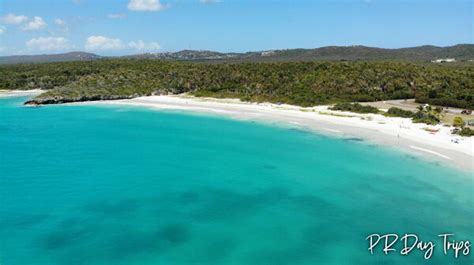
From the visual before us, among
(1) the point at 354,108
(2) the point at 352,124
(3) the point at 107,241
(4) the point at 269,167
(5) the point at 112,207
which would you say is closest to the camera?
(3) the point at 107,241

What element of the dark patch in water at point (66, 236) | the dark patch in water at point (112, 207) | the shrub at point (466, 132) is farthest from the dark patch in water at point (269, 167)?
the shrub at point (466, 132)

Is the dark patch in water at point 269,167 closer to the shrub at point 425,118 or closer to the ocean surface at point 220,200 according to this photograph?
the ocean surface at point 220,200

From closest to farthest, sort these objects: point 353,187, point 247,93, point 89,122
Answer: point 353,187 → point 89,122 → point 247,93

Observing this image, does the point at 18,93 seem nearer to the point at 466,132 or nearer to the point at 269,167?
the point at 269,167

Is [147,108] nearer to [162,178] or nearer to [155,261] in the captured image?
[162,178]

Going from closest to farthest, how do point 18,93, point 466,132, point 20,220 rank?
point 20,220 < point 466,132 < point 18,93

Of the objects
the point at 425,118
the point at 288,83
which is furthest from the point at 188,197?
the point at 288,83

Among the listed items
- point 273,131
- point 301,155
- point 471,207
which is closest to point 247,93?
point 273,131

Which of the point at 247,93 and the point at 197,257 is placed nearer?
the point at 197,257
